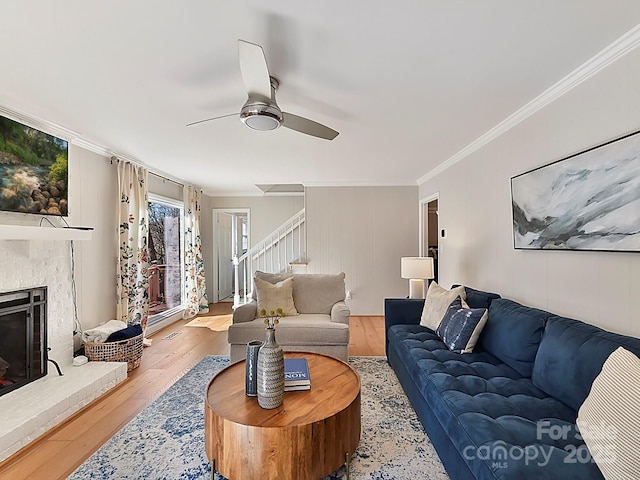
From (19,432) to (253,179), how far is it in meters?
4.14

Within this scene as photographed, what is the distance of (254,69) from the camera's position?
1.63 m

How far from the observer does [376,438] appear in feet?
7.12

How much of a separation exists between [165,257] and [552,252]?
5.28 metres

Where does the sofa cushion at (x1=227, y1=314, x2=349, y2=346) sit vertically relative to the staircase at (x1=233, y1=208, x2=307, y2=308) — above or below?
below

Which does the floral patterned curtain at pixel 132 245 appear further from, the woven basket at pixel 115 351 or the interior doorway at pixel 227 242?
the interior doorway at pixel 227 242

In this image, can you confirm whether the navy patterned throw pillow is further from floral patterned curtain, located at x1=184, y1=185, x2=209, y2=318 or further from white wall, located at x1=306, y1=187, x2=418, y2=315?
floral patterned curtain, located at x1=184, y1=185, x2=209, y2=318

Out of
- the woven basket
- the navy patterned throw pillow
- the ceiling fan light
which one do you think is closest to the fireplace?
the woven basket

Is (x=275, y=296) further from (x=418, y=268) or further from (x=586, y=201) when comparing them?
(x=586, y=201)

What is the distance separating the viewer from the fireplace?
2510 mm

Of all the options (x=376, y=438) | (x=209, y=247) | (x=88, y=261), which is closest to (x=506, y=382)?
(x=376, y=438)

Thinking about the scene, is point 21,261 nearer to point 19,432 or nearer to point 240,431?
point 19,432

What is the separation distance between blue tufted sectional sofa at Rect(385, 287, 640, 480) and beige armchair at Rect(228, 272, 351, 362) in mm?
896

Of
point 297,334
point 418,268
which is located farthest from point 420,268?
point 297,334

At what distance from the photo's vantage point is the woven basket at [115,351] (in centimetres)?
319
